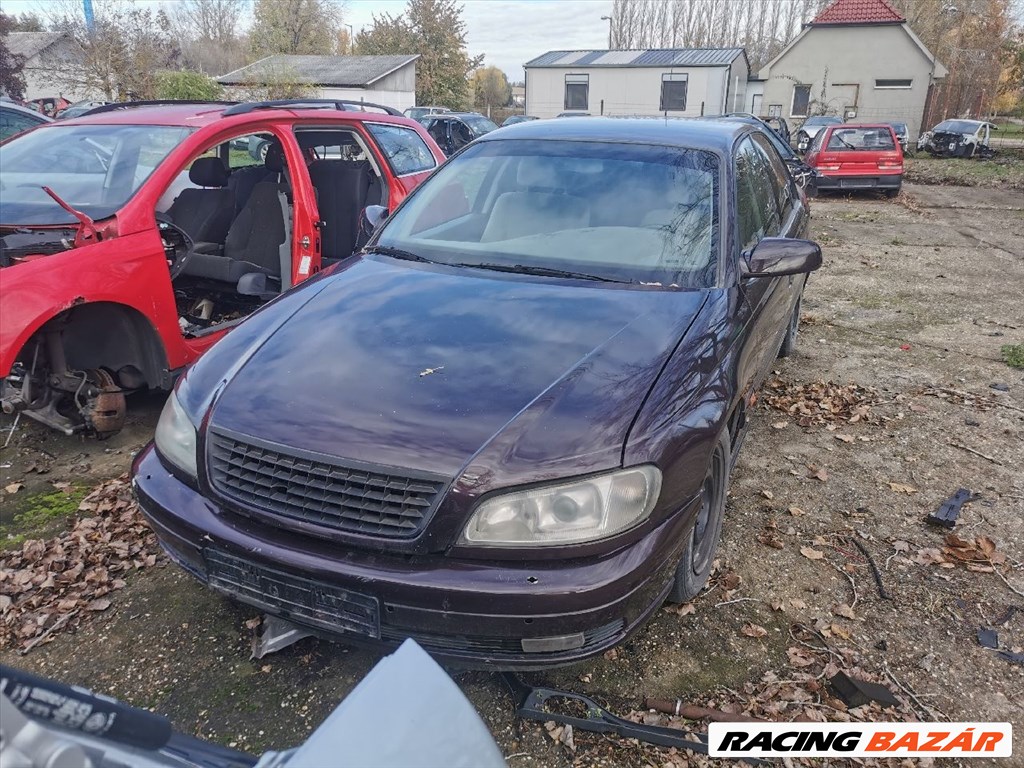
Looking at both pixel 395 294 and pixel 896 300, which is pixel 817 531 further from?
pixel 896 300

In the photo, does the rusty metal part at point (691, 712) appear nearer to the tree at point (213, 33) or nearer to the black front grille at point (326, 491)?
the black front grille at point (326, 491)

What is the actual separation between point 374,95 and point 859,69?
82.0 ft

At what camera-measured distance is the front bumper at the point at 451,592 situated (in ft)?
6.56

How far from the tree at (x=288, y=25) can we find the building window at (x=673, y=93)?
27602 mm

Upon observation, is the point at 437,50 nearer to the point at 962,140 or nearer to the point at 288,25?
the point at 288,25

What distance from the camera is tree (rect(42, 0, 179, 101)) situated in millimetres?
24406

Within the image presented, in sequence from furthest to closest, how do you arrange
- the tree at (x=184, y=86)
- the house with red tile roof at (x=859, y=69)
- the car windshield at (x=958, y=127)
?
1. the house with red tile roof at (x=859, y=69)
2. the tree at (x=184, y=86)
3. the car windshield at (x=958, y=127)

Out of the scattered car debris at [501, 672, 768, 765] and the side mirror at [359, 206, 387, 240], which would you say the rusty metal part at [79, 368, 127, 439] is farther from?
the scattered car debris at [501, 672, 768, 765]

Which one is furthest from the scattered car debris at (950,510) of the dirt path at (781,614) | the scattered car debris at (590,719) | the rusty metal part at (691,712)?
the scattered car debris at (590,719)

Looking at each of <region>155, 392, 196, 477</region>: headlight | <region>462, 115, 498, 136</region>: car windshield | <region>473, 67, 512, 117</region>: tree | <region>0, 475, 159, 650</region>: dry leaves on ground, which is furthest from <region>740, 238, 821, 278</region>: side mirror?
<region>473, 67, 512, 117</region>: tree

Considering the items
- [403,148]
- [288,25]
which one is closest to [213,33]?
[288,25]

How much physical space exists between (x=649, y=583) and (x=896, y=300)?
21.8 feet

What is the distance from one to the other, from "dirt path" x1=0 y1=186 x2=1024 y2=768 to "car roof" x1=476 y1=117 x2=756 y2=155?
1784 mm

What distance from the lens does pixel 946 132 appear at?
1060 inches
